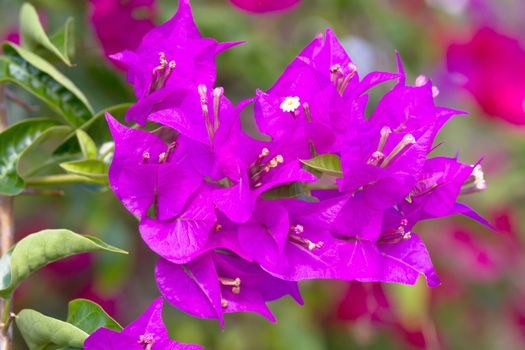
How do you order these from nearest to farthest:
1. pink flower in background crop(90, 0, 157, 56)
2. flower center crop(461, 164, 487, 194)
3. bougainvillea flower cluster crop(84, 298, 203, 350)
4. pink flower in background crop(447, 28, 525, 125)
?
bougainvillea flower cluster crop(84, 298, 203, 350)
flower center crop(461, 164, 487, 194)
pink flower in background crop(90, 0, 157, 56)
pink flower in background crop(447, 28, 525, 125)

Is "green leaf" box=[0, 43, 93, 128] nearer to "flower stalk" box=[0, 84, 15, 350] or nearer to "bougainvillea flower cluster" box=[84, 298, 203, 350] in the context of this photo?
"flower stalk" box=[0, 84, 15, 350]

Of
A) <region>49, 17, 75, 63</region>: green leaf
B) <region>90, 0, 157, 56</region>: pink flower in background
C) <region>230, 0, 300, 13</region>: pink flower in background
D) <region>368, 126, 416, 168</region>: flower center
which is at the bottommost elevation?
<region>230, 0, 300, 13</region>: pink flower in background

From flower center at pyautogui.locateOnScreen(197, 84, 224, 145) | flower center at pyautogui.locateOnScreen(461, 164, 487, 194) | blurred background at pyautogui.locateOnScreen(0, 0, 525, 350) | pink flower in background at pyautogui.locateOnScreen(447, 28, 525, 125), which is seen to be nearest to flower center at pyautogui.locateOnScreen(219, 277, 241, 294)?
flower center at pyautogui.locateOnScreen(197, 84, 224, 145)

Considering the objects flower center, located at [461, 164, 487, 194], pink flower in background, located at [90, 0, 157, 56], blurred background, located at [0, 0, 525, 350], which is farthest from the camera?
Answer: blurred background, located at [0, 0, 525, 350]

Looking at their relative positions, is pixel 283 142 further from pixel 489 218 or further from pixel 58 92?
pixel 489 218

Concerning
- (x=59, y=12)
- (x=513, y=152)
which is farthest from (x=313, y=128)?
(x=513, y=152)

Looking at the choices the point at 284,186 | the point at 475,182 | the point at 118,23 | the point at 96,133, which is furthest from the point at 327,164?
the point at 118,23

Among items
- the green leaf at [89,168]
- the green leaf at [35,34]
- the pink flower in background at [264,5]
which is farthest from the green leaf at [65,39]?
the pink flower in background at [264,5]
